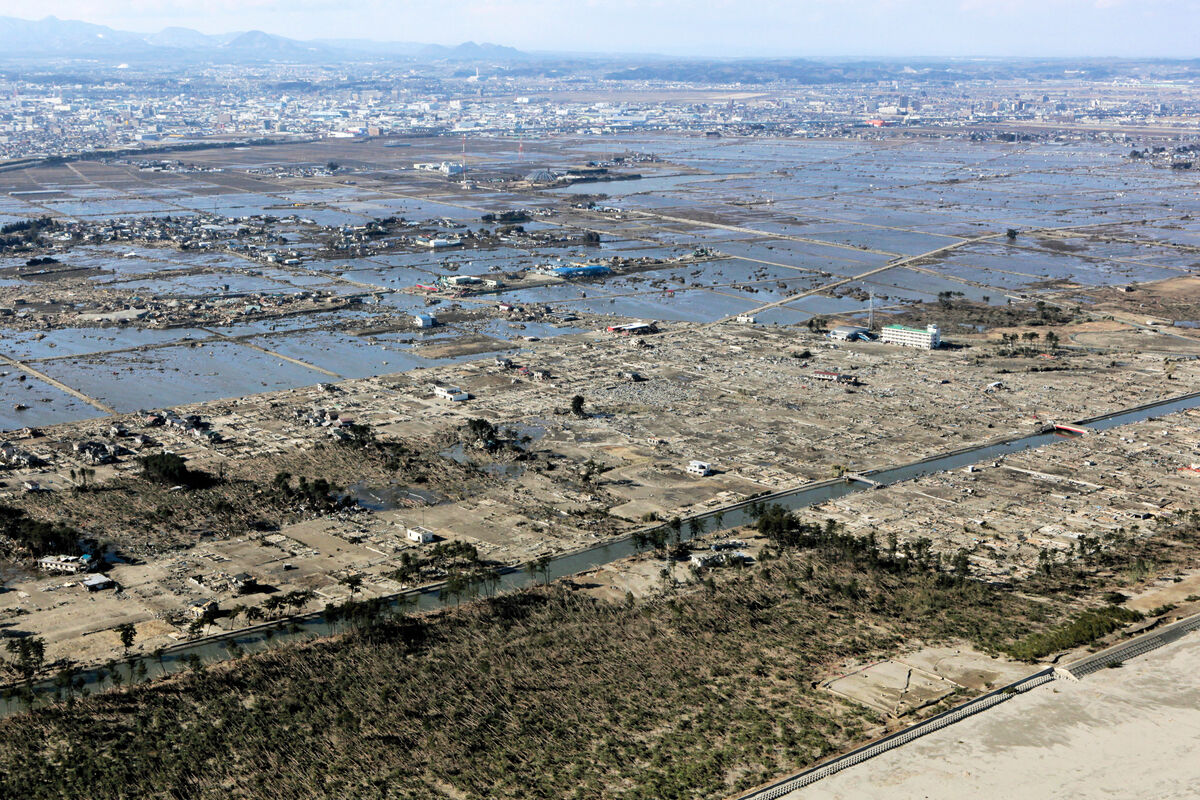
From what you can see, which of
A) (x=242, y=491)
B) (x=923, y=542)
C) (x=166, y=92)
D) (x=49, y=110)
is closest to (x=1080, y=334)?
(x=923, y=542)

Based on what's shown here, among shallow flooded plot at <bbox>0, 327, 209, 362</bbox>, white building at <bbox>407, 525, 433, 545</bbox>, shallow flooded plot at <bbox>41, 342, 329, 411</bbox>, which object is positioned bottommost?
white building at <bbox>407, 525, 433, 545</bbox>

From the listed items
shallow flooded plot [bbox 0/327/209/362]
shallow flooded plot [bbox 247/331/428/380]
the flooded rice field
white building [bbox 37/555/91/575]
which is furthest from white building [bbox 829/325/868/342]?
white building [bbox 37/555/91/575]

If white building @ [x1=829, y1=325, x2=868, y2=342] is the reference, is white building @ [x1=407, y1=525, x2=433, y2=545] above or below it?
below

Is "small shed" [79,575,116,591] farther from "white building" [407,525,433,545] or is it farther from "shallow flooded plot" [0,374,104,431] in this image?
"shallow flooded plot" [0,374,104,431]

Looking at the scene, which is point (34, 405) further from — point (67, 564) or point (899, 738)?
point (899, 738)

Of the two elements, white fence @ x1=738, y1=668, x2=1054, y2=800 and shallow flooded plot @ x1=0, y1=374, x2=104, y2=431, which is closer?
white fence @ x1=738, y1=668, x2=1054, y2=800
